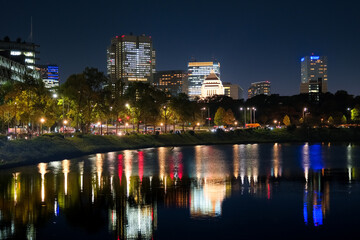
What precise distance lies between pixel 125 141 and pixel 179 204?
61.3 metres

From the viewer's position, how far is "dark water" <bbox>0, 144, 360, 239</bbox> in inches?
798

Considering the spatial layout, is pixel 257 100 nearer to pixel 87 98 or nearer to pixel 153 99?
pixel 153 99

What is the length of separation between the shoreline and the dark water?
474 inches

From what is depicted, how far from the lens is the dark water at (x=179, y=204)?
2028 cm

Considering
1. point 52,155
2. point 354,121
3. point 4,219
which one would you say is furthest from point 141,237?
point 354,121

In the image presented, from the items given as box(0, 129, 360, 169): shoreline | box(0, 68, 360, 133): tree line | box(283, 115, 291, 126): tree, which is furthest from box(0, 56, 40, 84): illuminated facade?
box(283, 115, 291, 126): tree

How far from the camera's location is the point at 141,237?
19.3m

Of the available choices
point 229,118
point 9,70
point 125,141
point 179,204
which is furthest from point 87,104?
point 229,118

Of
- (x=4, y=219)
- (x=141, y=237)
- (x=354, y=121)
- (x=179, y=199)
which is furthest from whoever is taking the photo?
(x=354, y=121)

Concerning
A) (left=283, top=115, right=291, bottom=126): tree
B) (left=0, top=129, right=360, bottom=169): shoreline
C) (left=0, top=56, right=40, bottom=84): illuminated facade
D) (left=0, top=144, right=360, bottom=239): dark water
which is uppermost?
(left=0, top=56, right=40, bottom=84): illuminated facade

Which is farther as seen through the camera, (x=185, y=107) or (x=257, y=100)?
(x=257, y=100)

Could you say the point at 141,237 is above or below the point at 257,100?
below

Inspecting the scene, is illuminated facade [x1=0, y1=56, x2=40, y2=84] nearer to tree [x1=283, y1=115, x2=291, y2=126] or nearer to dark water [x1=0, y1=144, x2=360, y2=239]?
tree [x1=283, y1=115, x2=291, y2=126]

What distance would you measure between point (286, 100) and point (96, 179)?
156m
